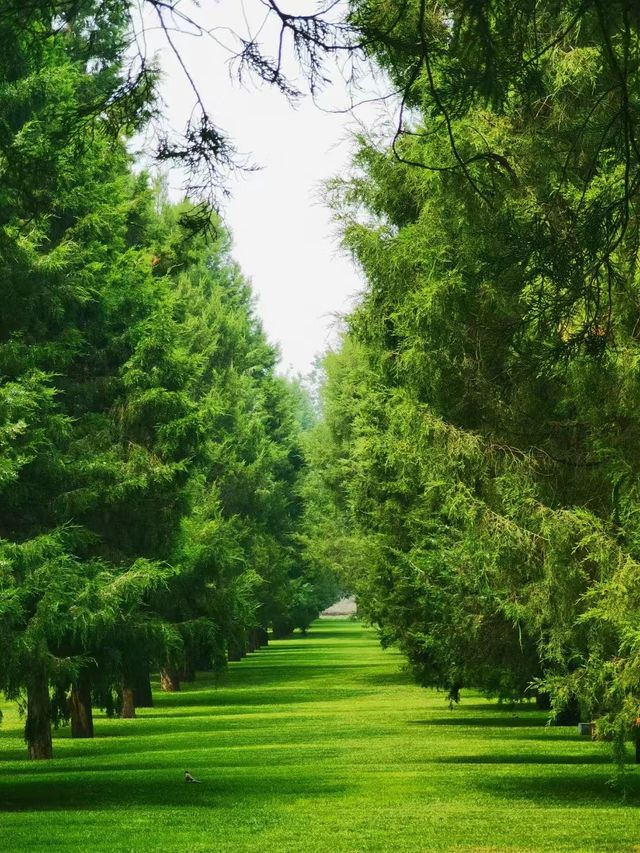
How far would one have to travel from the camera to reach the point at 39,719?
1988 centimetres

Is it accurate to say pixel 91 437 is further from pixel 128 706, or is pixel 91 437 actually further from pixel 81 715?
pixel 128 706

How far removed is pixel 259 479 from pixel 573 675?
3061 cm

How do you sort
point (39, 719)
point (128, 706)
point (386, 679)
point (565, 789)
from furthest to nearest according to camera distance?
point (386, 679)
point (128, 706)
point (39, 719)
point (565, 789)

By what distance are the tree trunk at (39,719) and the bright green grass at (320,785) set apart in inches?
13.6

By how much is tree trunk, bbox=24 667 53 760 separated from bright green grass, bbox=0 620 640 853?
13.6 inches

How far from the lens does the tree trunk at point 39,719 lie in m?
18.5

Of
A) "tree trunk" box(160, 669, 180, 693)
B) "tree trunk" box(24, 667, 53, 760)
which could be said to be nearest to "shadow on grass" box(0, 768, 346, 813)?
"tree trunk" box(24, 667, 53, 760)

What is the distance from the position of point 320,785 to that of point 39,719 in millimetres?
4640

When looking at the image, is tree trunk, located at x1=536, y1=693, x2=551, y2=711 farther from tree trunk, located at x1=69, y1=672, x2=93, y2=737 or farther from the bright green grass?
tree trunk, located at x1=69, y1=672, x2=93, y2=737

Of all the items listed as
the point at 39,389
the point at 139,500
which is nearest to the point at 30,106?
the point at 39,389

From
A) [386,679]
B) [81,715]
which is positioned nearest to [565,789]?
[81,715]

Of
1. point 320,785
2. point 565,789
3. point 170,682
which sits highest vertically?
point 170,682

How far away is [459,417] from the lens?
16547 millimetres

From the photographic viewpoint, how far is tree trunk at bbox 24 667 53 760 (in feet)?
60.8
